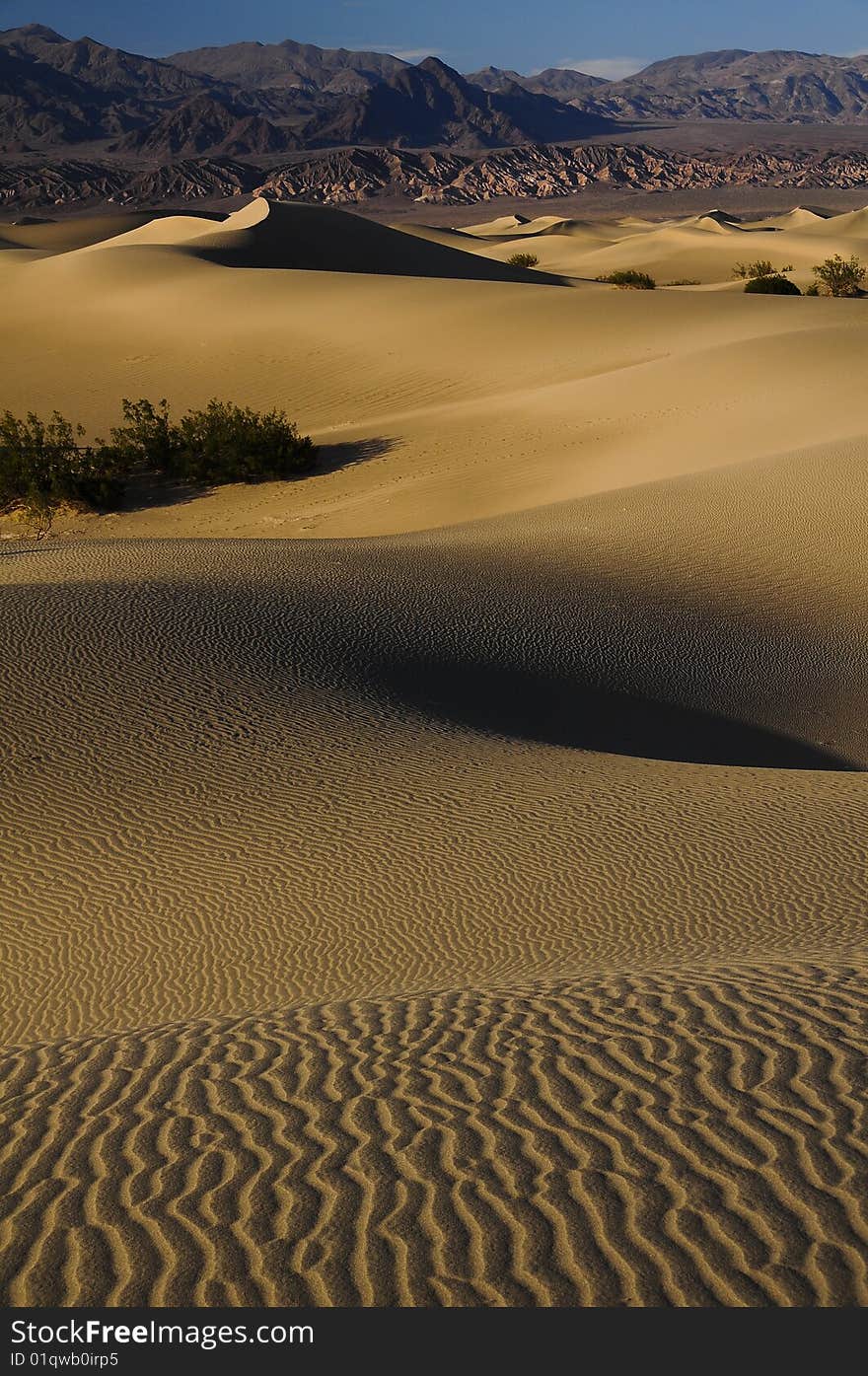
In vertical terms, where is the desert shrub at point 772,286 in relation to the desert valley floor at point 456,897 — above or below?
above

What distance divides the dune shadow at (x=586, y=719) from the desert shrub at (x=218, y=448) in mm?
13266

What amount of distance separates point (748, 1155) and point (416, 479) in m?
18.4

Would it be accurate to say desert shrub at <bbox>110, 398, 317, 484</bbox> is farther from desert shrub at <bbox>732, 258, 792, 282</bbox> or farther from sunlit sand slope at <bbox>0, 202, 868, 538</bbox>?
desert shrub at <bbox>732, 258, 792, 282</bbox>

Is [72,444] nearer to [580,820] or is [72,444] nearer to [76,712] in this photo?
[76,712]

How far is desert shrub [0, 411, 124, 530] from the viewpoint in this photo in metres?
22.3

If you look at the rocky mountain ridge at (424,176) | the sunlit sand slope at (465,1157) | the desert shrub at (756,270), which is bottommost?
the sunlit sand slope at (465,1157)

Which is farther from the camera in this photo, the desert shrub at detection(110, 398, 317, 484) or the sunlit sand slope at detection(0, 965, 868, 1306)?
the desert shrub at detection(110, 398, 317, 484)

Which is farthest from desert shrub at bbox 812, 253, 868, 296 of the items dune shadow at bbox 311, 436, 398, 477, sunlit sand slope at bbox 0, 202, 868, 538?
dune shadow at bbox 311, 436, 398, 477

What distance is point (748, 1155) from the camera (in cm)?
371

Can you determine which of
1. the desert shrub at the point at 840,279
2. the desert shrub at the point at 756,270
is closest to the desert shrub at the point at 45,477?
the desert shrub at the point at 840,279

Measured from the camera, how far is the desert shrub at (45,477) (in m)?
22.3

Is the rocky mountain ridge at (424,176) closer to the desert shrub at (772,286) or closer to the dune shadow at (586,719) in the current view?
the desert shrub at (772,286)

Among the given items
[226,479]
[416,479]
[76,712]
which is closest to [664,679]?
[76,712]

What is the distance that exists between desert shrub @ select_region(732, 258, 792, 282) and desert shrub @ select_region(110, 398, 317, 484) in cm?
3067
